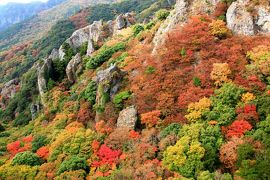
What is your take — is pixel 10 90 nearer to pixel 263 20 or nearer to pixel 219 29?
pixel 219 29

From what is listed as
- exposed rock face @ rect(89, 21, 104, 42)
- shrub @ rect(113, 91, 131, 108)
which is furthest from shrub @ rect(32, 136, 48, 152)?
exposed rock face @ rect(89, 21, 104, 42)

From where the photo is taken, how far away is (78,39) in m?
98.4

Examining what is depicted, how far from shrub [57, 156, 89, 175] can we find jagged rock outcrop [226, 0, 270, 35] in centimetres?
3091

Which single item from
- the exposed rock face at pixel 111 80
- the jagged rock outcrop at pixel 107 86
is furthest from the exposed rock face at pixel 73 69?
the jagged rock outcrop at pixel 107 86

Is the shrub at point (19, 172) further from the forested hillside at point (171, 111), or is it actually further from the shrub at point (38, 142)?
the shrub at point (38, 142)

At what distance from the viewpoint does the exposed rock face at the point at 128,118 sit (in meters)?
53.4

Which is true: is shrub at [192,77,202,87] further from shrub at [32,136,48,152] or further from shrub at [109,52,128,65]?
shrub at [32,136,48,152]

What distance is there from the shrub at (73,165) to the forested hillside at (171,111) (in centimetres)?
13

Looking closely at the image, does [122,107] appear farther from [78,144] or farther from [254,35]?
[254,35]

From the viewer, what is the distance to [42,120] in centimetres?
7481

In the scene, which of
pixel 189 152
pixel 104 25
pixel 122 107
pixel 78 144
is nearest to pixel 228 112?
pixel 189 152

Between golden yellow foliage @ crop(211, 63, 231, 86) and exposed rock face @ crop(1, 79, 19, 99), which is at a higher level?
golden yellow foliage @ crop(211, 63, 231, 86)

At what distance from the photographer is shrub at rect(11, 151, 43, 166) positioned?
53.4 metres

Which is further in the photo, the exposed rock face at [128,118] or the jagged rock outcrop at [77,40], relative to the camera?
the jagged rock outcrop at [77,40]
